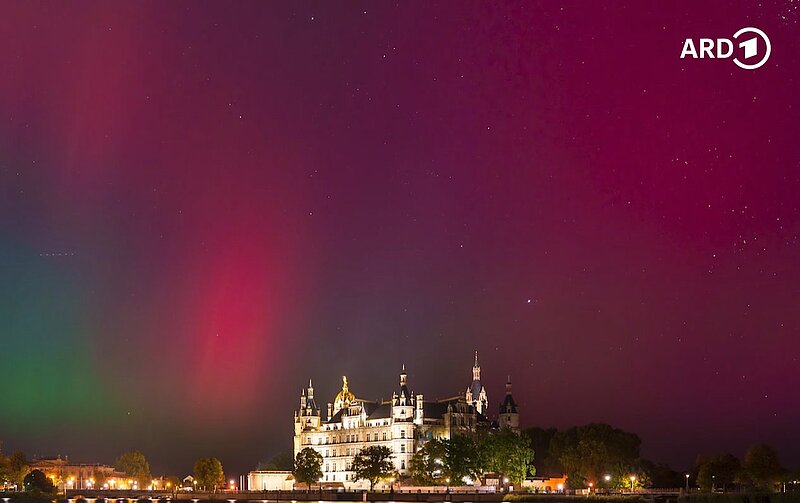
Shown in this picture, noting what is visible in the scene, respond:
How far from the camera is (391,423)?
526ft

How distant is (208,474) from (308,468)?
2030cm

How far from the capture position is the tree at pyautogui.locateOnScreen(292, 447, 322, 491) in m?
155

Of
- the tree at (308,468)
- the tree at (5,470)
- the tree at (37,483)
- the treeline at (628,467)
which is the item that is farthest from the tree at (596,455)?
the tree at (5,470)

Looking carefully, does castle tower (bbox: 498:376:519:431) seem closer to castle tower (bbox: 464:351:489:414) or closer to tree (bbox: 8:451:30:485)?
castle tower (bbox: 464:351:489:414)

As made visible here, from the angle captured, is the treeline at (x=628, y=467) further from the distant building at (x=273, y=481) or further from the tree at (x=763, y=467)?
the distant building at (x=273, y=481)

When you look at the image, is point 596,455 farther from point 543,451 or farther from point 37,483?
point 37,483

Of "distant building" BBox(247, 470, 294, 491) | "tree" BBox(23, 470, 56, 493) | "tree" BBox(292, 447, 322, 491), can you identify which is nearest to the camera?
"tree" BBox(292, 447, 322, 491)

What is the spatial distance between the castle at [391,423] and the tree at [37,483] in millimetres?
40716

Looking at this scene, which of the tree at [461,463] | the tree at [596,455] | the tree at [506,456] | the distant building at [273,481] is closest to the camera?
the tree at [596,455]

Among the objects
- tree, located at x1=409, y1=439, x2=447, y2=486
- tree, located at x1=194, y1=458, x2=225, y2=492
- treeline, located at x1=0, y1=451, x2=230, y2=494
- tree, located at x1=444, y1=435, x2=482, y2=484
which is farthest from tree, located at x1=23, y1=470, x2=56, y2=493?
tree, located at x1=444, y1=435, x2=482, y2=484

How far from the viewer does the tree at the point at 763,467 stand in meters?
130

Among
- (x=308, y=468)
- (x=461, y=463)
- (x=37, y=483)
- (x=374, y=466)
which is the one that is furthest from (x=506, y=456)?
(x=37, y=483)

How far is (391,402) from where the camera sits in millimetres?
163750

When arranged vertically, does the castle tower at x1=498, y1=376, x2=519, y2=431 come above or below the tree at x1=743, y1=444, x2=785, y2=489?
above
